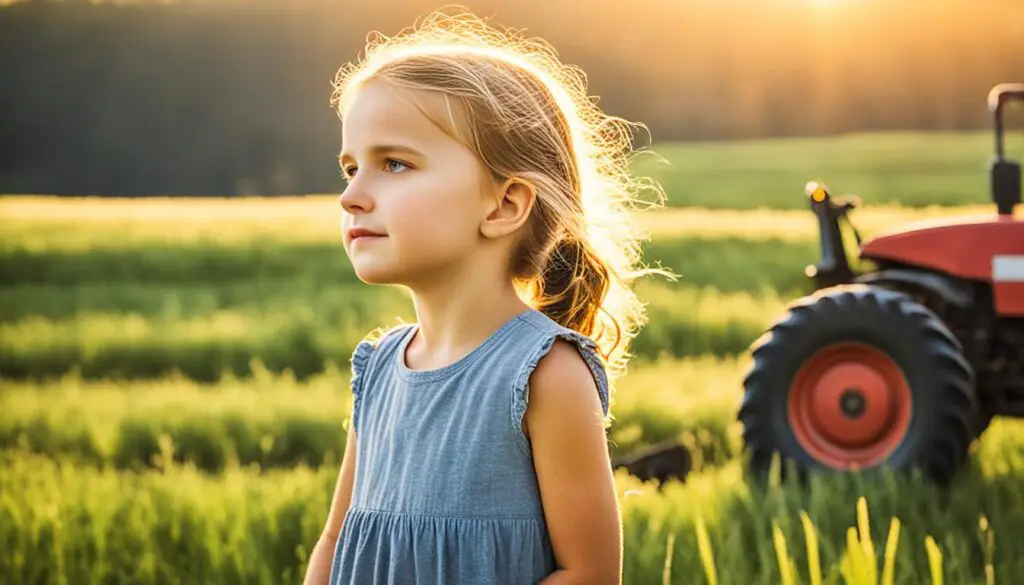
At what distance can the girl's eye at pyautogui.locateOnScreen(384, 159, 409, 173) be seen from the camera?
1832 millimetres

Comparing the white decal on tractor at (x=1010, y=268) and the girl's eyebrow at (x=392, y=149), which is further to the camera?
the white decal on tractor at (x=1010, y=268)

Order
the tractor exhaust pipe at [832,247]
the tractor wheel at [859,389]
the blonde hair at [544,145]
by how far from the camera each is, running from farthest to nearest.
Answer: the tractor exhaust pipe at [832,247] → the tractor wheel at [859,389] → the blonde hair at [544,145]

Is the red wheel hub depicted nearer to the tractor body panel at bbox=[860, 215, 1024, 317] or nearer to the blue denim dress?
the tractor body panel at bbox=[860, 215, 1024, 317]

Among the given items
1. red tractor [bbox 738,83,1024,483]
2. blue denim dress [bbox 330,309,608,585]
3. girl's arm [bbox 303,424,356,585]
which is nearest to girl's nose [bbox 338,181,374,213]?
blue denim dress [bbox 330,309,608,585]

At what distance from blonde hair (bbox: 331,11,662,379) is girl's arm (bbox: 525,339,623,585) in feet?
0.75

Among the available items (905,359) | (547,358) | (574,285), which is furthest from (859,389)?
(547,358)

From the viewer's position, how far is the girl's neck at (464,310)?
189 cm

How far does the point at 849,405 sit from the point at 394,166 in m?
3.18

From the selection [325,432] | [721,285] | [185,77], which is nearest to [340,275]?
[721,285]

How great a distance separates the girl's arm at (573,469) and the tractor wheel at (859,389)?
9.66ft

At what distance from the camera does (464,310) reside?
1902mm

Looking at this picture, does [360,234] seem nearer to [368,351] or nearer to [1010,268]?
[368,351]

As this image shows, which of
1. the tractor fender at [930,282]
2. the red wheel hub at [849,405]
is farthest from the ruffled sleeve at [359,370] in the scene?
the tractor fender at [930,282]

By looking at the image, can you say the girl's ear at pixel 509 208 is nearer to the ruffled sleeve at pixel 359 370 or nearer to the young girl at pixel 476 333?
the young girl at pixel 476 333
